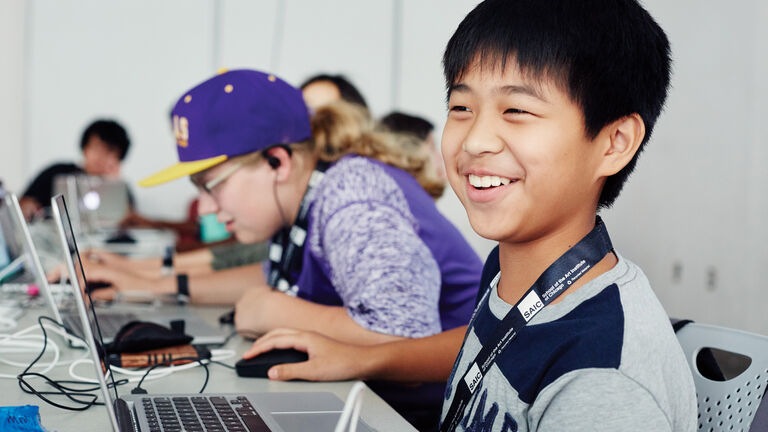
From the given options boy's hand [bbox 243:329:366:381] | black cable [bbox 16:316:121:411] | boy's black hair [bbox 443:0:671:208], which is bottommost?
black cable [bbox 16:316:121:411]

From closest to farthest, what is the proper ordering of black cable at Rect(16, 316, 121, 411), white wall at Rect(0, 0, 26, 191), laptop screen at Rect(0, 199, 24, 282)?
black cable at Rect(16, 316, 121, 411) < laptop screen at Rect(0, 199, 24, 282) < white wall at Rect(0, 0, 26, 191)

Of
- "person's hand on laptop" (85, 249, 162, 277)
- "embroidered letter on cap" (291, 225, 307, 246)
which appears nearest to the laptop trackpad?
"embroidered letter on cap" (291, 225, 307, 246)

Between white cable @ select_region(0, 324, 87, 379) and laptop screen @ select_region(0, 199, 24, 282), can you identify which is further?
laptop screen @ select_region(0, 199, 24, 282)

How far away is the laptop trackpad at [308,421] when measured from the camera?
0.91 m

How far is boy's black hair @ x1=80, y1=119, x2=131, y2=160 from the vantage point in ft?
15.9

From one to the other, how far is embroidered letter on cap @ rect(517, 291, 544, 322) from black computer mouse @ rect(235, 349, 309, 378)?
48cm

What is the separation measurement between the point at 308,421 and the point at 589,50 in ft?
1.85

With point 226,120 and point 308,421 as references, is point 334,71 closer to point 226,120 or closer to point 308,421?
point 226,120

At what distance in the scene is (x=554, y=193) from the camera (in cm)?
85

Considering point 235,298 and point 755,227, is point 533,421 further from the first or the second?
point 755,227

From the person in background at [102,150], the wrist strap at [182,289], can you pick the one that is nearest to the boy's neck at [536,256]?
the wrist strap at [182,289]

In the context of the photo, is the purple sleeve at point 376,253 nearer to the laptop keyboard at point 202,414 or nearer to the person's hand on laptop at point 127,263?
the laptop keyboard at point 202,414

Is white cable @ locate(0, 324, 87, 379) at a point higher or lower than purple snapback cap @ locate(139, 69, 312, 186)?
lower

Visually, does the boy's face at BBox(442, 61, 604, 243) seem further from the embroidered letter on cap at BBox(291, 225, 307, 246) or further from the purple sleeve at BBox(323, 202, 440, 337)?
the embroidered letter on cap at BBox(291, 225, 307, 246)
